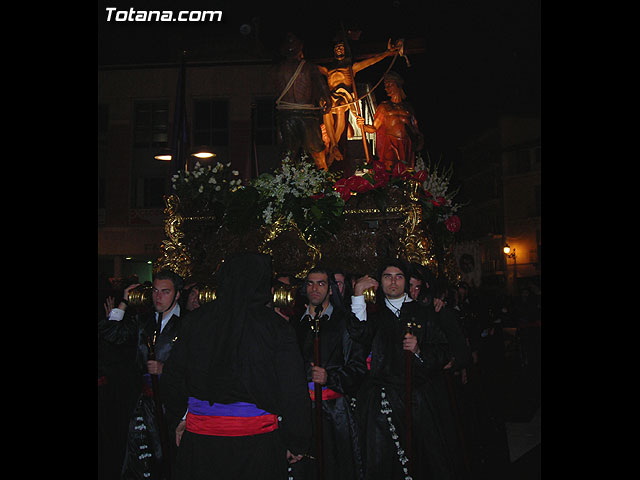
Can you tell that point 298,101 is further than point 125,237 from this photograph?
No

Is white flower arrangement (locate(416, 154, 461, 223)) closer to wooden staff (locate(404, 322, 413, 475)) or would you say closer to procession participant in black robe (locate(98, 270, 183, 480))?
wooden staff (locate(404, 322, 413, 475))

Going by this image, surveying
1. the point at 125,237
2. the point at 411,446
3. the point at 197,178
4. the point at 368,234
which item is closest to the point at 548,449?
the point at 411,446

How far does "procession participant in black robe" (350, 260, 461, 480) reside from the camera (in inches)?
232

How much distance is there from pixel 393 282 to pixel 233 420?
240 centimetres

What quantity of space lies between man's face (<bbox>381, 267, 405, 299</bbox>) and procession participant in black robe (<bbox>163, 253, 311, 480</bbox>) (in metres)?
2.01

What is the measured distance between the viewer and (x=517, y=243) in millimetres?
41906

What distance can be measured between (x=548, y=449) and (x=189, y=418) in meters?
2.38

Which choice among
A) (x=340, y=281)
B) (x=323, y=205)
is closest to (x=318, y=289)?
(x=340, y=281)

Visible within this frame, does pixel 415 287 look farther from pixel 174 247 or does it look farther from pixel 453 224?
pixel 174 247

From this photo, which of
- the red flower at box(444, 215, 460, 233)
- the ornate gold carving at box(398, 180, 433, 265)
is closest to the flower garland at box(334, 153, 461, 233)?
the red flower at box(444, 215, 460, 233)

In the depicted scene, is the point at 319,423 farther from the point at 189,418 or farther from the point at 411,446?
the point at 189,418

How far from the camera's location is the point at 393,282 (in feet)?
20.2

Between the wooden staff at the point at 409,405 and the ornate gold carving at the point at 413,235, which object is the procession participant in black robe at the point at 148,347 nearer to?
the wooden staff at the point at 409,405

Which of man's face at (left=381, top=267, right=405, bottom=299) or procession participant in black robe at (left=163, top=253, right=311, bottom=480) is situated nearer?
procession participant in black robe at (left=163, top=253, right=311, bottom=480)
